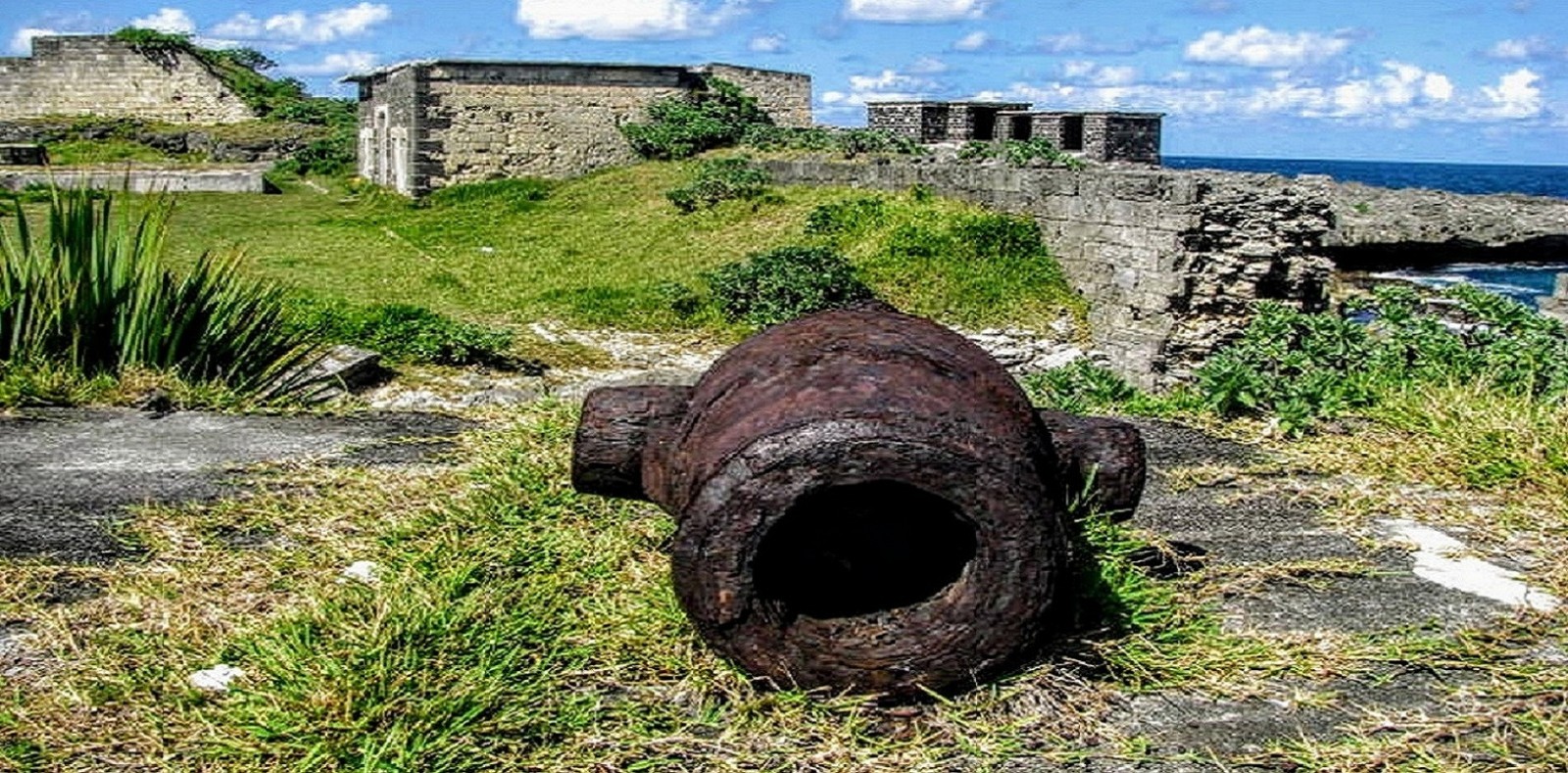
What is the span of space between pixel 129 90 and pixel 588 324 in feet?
75.1

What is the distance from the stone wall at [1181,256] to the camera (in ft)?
39.1

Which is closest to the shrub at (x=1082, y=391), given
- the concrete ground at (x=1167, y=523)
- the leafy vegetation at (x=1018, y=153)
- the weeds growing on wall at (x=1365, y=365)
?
the weeds growing on wall at (x=1365, y=365)

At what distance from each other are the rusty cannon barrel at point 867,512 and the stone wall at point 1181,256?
30.1ft

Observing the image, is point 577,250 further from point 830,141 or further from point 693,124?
point 830,141

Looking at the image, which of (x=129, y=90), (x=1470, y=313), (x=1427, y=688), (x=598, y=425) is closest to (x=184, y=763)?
(x=598, y=425)

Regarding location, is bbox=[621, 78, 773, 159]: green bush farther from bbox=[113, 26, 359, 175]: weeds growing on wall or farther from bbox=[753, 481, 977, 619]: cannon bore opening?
bbox=[753, 481, 977, 619]: cannon bore opening

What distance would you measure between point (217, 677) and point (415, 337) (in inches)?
334

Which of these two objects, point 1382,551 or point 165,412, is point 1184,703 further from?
point 165,412

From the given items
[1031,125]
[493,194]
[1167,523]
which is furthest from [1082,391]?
[1031,125]

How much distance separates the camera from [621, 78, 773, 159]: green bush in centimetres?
2238

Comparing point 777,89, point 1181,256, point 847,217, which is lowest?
point 1181,256

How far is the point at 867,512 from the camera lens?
321 cm

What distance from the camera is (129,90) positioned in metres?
31.8

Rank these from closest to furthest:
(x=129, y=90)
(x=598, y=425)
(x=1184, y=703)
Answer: (x=1184, y=703), (x=598, y=425), (x=129, y=90)
